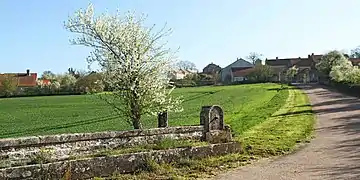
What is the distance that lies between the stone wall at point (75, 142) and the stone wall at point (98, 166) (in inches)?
15.0

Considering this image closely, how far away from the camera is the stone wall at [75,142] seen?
9.02 meters

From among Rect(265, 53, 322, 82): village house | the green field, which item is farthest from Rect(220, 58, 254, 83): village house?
the green field

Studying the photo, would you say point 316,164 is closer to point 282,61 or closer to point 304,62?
point 304,62

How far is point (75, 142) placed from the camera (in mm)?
9938

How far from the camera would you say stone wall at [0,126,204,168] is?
29.6ft

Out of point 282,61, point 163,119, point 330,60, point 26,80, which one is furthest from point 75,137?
point 282,61

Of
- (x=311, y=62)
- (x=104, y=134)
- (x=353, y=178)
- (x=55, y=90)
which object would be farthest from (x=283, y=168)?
(x=311, y=62)

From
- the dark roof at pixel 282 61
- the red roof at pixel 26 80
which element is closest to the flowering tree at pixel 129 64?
the red roof at pixel 26 80

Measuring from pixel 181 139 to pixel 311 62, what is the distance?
150 metres

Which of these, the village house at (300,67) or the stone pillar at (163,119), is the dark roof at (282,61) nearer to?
the village house at (300,67)

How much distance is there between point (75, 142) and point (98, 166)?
2.82 feet

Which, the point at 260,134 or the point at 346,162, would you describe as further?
the point at 260,134

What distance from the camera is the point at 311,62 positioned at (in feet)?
509

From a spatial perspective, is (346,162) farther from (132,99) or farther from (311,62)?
(311,62)
